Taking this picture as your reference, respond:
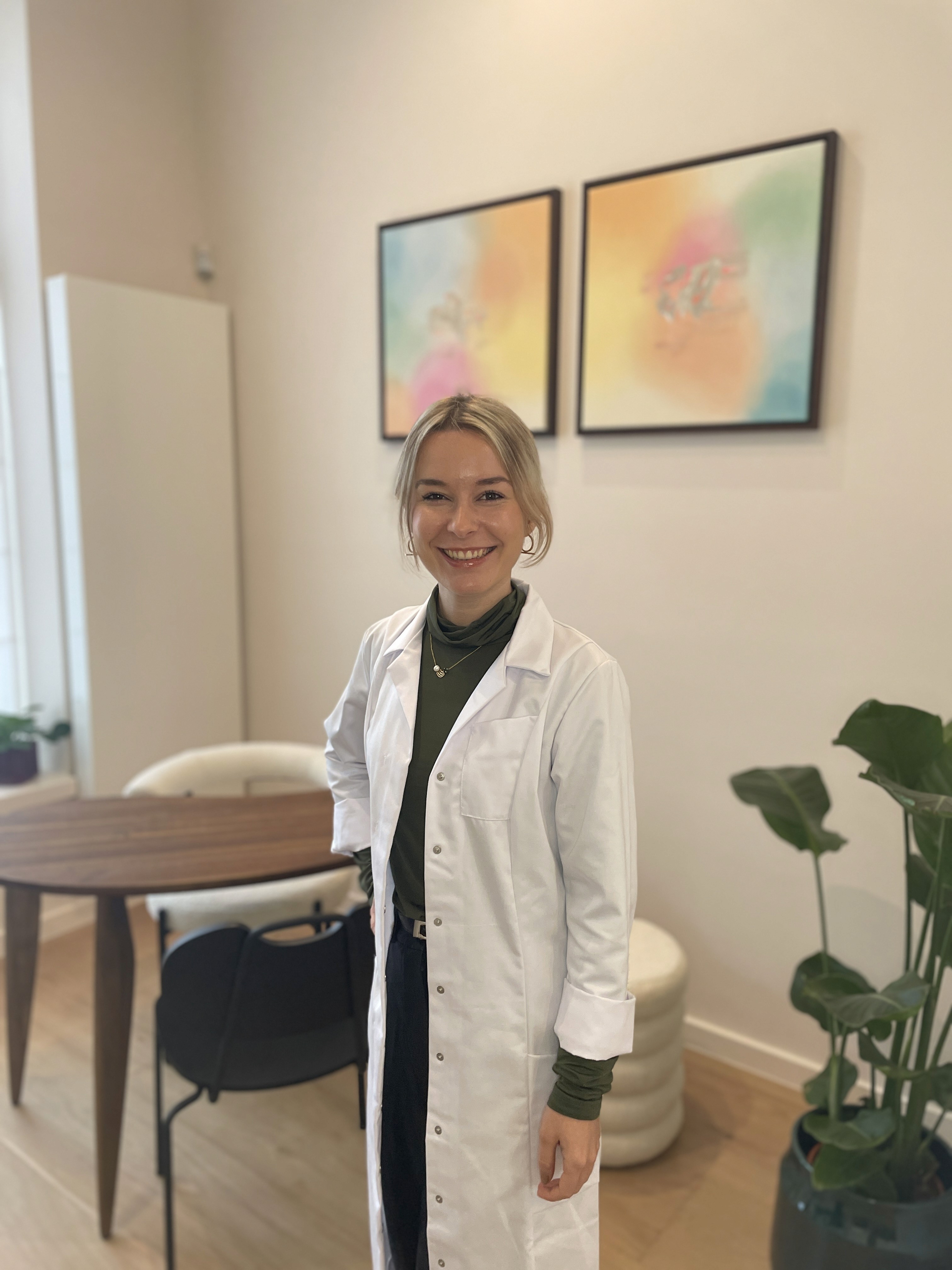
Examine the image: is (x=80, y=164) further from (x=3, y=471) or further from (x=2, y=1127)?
(x=2, y=1127)

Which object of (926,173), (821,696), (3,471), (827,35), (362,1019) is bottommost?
(362,1019)

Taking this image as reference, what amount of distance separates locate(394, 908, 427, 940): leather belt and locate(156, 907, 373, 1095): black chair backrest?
40 centimetres

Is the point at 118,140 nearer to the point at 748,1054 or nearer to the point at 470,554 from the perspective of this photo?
the point at 470,554

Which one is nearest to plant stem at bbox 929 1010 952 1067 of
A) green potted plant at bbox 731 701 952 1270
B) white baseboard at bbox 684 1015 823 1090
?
green potted plant at bbox 731 701 952 1270

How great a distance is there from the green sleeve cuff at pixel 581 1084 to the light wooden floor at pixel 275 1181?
0.98m

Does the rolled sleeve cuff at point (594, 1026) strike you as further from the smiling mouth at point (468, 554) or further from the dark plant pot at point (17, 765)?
the dark plant pot at point (17, 765)

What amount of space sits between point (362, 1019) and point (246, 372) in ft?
8.05

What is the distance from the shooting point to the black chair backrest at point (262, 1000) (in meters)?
1.57

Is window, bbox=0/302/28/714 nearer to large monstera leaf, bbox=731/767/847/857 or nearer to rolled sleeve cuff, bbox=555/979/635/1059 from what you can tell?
large monstera leaf, bbox=731/767/847/857

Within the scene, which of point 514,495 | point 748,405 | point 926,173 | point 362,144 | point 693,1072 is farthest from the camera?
point 362,144

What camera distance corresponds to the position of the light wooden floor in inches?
71.2

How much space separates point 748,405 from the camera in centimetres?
216

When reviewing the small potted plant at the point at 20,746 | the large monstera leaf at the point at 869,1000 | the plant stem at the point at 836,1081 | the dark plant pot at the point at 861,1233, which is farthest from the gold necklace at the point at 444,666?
the small potted plant at the point at 20,746

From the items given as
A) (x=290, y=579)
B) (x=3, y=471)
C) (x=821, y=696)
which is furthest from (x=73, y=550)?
(x=821, y=696)
